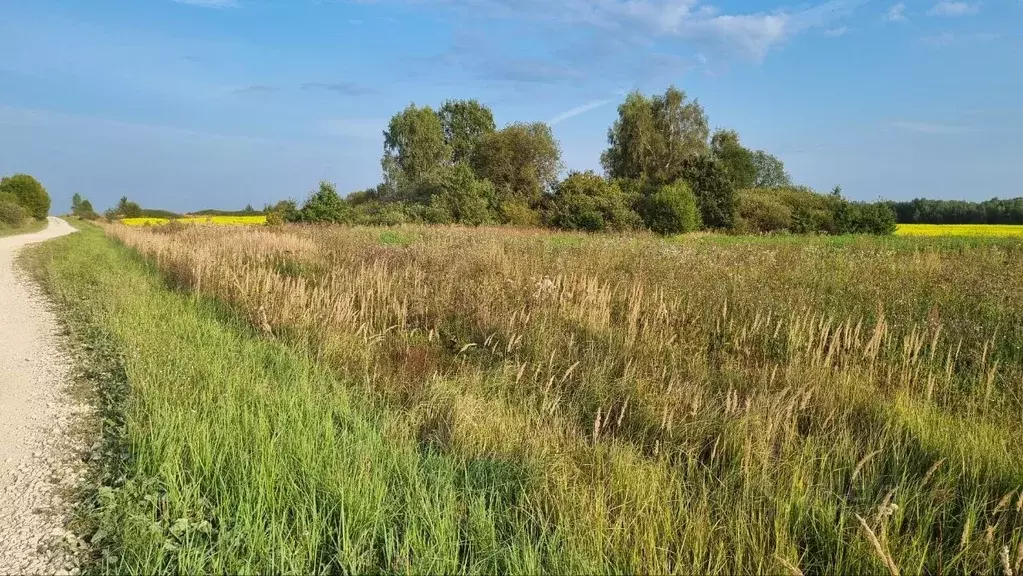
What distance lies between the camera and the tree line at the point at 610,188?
35.8 m

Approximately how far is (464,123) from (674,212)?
1393 inches

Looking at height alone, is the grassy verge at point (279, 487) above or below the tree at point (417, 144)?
below

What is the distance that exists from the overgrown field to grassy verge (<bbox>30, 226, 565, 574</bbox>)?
0.06 feet

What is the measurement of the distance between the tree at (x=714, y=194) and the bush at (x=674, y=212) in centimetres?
236

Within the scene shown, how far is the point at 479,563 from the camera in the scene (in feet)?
7.84

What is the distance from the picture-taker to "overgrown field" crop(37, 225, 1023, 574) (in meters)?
2.49

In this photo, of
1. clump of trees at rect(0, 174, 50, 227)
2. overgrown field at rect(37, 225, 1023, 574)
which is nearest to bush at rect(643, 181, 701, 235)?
overgrown field at rect(37, 225, 1023, 574)

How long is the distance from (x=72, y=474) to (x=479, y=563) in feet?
→ 8.61

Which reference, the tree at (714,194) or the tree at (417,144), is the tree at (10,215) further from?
the tree at (714,194)

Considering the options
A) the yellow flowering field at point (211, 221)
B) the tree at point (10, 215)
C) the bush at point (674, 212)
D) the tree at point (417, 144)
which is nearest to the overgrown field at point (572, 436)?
the bush at point (674, 212)

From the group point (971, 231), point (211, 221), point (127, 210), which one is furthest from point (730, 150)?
point (127, 210)

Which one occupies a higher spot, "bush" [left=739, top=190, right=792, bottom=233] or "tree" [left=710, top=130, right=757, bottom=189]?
"tree" [left=710, top=130, right=757, bottom=189]

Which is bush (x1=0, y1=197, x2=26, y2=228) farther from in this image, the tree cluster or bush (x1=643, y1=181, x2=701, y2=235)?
the tree cluster

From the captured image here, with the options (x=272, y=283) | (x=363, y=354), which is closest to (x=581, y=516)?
(x=363, y=354)
